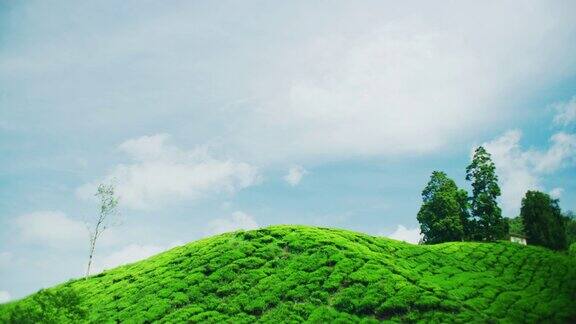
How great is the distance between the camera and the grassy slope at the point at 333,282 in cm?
3038

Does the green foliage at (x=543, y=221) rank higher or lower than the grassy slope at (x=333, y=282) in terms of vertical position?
higher

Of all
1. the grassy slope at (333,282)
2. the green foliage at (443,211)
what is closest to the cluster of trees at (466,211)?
the green foliage at (443,211)

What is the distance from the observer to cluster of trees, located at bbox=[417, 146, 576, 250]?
6356cm

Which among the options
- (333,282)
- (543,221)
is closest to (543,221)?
(543,221)

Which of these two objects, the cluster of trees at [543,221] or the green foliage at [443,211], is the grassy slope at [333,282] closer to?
the green foliage at [443,211]

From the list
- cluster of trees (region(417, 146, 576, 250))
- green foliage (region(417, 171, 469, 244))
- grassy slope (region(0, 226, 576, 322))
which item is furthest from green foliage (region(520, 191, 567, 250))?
grassy slope (region(0, 226, 576, 322))

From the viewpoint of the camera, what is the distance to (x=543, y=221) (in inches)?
2603

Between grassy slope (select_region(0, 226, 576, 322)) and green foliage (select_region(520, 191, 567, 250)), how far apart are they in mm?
24381

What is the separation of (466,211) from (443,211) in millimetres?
4248

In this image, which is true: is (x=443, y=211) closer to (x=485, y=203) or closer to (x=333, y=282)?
(x=485, y=203)

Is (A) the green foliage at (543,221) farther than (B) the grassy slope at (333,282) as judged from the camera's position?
Yes

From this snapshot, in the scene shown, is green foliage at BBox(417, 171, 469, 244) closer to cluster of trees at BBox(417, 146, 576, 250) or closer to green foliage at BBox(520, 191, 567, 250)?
cluster of trees at BBox(417, 146, 576, 250)

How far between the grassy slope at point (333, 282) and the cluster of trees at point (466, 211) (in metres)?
18.0

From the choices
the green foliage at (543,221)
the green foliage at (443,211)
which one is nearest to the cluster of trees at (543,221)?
the green foliage at (543,221)
